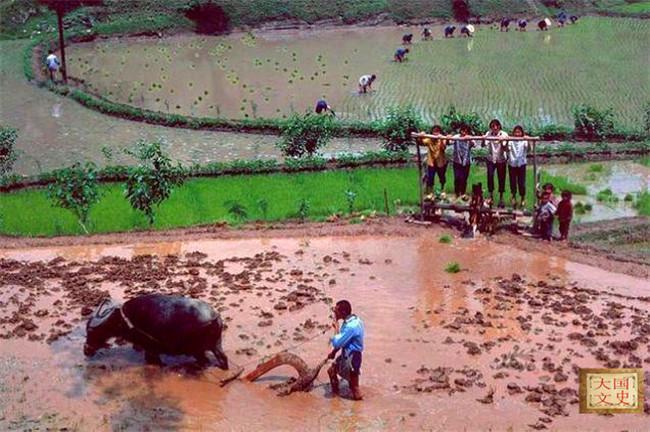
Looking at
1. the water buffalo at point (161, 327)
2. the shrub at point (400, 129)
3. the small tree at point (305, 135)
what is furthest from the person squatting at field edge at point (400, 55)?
the water buffalo at point (161, 327)

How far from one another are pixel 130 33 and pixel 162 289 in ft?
83.4

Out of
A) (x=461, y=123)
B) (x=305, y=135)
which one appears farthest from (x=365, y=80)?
(x=461, y=123)

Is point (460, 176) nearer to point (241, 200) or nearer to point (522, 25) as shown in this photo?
point (241, 200)

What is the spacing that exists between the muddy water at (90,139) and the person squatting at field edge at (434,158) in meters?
6.21

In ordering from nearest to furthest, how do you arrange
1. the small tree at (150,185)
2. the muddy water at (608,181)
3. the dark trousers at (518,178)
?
1. the dark trousers at (518,178)
2. the small tree at (150,185)
3. the muddy water at (608,181)

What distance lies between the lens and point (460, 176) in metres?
15.9

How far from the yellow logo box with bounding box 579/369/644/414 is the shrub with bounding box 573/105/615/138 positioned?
15.3m

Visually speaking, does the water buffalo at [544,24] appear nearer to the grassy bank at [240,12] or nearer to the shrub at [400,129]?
the grassy bank at [240,12]

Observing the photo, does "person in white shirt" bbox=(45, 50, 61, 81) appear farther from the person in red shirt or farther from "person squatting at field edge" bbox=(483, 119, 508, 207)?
the person in red shirt

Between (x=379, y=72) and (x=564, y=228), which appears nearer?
(x=564, y=228)

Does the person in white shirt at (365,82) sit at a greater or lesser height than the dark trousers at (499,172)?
greater

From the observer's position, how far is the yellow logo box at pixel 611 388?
292 inches

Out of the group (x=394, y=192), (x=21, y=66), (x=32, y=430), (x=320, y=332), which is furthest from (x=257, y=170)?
(x=21, y=66)

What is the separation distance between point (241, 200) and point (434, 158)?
4.08 meters
